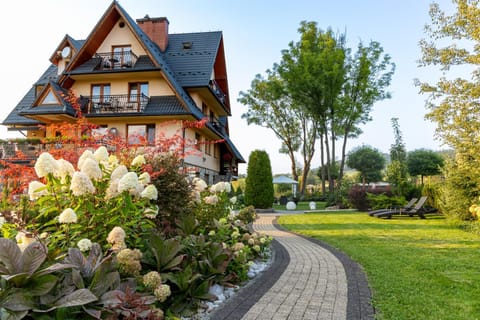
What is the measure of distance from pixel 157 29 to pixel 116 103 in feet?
20.6

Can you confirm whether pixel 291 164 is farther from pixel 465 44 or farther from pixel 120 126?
pixel 465 44

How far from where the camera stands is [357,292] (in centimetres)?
397

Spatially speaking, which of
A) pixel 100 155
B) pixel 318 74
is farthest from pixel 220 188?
pixel 318 74

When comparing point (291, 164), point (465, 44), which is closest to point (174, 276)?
point (465, 44)

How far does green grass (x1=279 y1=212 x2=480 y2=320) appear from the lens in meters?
3.47

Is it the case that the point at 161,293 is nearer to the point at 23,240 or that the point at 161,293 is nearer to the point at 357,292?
the point at 23,240

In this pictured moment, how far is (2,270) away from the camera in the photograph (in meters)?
2.04

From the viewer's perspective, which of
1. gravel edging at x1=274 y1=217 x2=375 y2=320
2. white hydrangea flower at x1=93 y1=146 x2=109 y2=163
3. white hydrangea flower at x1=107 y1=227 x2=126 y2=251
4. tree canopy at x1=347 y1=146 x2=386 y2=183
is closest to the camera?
white hydrangea flower at x1=107 y1=227 x2=126 y2=251

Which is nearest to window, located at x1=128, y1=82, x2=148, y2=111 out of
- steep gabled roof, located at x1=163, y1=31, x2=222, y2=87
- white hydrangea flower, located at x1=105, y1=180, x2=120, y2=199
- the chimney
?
steep gabled roof, located at x1=163, y1=31, x2=222, y2=87

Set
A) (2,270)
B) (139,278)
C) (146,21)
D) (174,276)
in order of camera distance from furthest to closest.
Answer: (146,21), (174,276), (139,278), (2,270)

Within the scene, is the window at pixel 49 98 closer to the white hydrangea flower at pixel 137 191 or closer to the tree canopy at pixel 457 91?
the white hydrangea flower at pixel 137 191

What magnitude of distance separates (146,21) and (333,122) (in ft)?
52.7

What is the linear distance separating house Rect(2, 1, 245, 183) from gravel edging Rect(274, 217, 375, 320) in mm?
10537

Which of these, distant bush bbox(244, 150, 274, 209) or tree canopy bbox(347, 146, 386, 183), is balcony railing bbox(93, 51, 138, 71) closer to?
distant bush bbox(244, 150, 274, 209)
